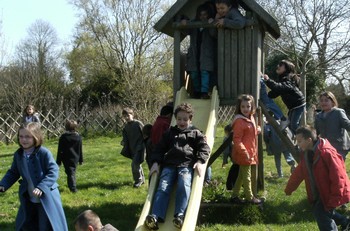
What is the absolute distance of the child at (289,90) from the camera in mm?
8641

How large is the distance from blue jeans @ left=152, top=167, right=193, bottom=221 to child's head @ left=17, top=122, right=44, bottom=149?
5.03 feet

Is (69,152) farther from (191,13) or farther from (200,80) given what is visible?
(191,13)

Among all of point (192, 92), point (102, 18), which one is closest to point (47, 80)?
point (102, 18)

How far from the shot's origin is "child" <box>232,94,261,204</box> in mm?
7215

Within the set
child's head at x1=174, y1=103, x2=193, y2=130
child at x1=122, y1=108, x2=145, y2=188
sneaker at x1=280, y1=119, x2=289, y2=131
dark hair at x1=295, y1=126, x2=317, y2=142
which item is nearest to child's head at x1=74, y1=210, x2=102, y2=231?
child's head at x1=174, y1=103, x2=193, y2=130

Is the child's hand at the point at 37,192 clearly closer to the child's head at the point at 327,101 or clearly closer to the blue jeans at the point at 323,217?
the blue jeans at the point at 323,217

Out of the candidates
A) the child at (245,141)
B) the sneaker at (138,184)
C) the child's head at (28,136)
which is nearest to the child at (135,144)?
→ the sneaker at (138,184)

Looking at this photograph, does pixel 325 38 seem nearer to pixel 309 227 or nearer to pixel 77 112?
pixel 77 112

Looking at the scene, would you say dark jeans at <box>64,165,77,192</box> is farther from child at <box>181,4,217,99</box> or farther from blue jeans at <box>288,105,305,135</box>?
blue jeans at <box>288,105,305,135</box>

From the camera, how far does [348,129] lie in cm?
775

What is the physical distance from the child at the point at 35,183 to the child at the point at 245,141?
2.67 meters

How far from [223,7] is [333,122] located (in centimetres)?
245

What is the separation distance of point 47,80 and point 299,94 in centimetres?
3163

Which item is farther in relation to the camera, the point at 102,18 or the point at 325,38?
the point at 102,18
